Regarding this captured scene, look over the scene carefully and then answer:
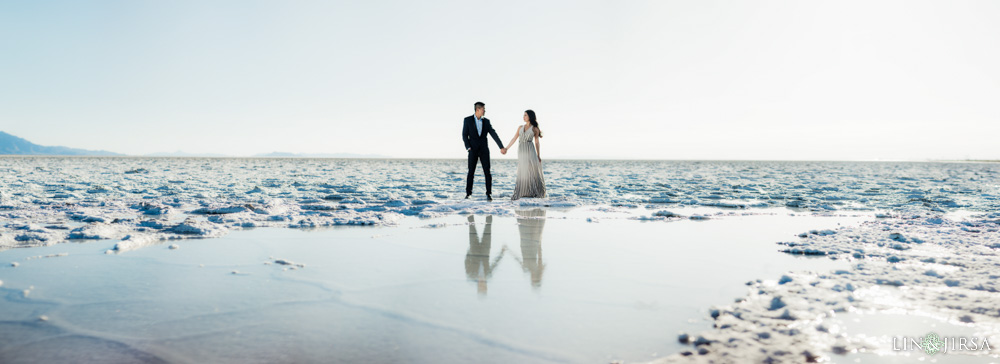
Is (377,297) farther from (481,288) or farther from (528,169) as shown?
(528,169)

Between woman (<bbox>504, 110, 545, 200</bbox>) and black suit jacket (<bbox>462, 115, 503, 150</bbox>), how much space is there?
0.44m

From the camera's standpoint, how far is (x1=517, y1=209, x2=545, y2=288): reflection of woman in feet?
11.2

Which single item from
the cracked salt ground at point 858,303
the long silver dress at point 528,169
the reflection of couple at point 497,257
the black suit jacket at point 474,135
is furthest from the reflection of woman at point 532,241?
the black suit jacket at point 474,135

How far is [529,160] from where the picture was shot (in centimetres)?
941

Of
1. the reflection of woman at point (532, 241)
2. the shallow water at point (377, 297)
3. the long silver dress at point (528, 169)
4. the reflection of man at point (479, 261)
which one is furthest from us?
the long silver dress at point (528, 169)

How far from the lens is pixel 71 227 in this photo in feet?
17.1

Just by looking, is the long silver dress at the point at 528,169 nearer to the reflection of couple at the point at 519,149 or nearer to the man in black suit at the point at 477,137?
the reflection of couple at the point at 519,149

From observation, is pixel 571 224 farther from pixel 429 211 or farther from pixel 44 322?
pixel 44 322

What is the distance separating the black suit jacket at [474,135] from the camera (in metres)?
9.20

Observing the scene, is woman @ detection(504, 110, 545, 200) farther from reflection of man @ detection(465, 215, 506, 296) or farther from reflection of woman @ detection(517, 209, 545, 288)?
reflection of man @ detection(465, 215, 506, 296)

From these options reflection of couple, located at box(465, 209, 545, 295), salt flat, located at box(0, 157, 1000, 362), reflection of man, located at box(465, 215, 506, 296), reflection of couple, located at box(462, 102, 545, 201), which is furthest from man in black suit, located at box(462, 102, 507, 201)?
reflection of man, located at box(465, 215, 506, 296)

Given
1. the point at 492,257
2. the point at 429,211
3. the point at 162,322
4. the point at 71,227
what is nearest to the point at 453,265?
the point at 492,257

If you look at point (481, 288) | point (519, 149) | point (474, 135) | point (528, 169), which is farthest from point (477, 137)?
point (481, 288)

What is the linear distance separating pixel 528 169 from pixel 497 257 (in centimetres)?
563
